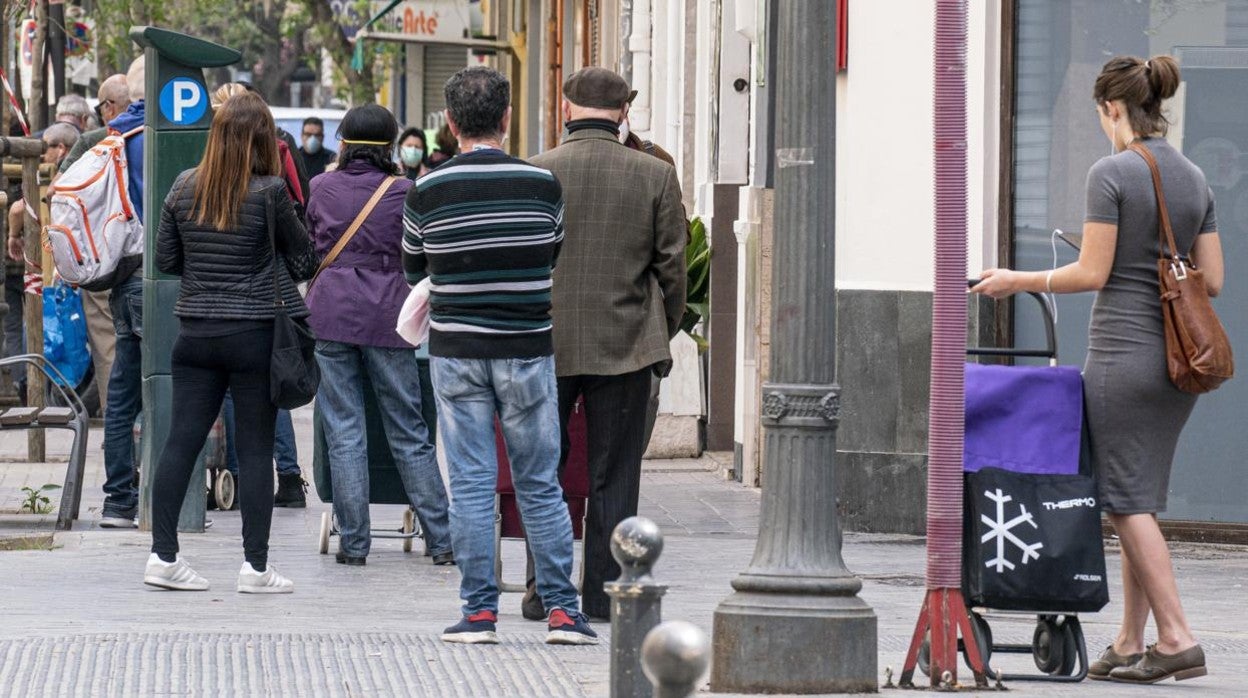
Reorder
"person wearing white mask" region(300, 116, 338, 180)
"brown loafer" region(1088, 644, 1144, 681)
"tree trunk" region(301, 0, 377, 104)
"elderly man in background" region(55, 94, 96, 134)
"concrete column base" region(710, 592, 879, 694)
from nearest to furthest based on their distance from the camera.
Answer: "concrete column base" region(710, 592, 879, 694), "brown loafer" region(1088, 644, 1144, 681), "elderly man in background" region(55, 94, 96, 134), "person wearing white mask" region(300, 116, 338, 180), "tree trunk" region(301, 0, 377, 104)

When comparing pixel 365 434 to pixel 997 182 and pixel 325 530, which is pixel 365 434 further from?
pixel 997 182

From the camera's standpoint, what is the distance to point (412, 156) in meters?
22.8

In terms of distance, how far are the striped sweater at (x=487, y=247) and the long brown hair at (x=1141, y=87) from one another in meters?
1.70

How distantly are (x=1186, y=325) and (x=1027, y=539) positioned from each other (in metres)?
0.81

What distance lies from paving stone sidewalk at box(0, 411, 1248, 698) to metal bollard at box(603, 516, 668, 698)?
148 cm

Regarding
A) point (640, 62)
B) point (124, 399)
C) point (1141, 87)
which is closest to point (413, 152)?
point (640, 62)

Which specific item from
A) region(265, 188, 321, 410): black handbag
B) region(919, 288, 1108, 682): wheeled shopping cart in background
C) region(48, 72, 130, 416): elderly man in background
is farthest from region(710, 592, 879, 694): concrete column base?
region(48, 72, 130, 416): elderly man in background

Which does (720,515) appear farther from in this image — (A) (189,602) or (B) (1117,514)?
(B) (1117,514)

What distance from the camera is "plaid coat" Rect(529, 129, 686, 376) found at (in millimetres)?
7469

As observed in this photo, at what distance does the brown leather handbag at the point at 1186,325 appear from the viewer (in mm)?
6660

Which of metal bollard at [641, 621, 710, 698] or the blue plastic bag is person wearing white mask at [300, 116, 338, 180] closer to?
the blue plastic bag

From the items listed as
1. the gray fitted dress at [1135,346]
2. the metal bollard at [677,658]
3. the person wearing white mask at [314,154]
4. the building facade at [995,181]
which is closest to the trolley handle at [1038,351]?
the gray fitted dress at [1135,346]

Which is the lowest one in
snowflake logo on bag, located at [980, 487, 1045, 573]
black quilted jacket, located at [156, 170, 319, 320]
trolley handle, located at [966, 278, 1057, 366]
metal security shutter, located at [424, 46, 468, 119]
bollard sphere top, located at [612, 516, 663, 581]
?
snowflake logo on bag, located at [980, 487, 1045, 573]

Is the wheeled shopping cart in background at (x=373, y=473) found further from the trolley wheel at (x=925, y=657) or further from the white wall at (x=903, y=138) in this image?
the trolley wheel at (x=925, y=657)
